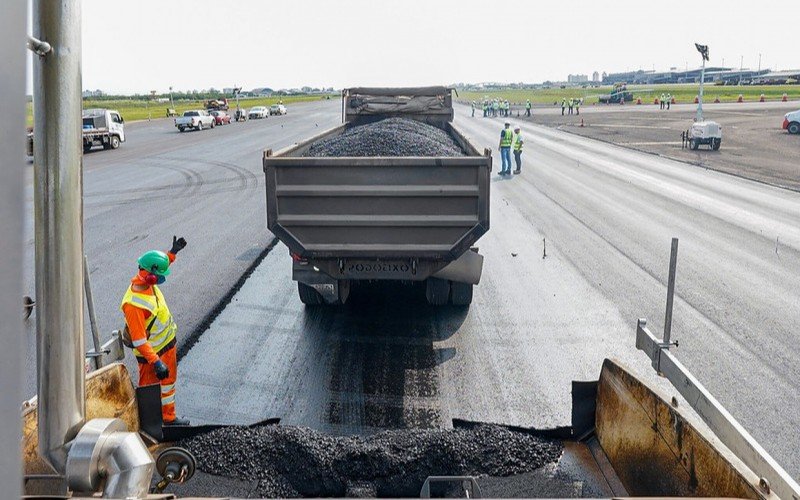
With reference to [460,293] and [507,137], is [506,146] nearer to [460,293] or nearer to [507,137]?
[507,137]

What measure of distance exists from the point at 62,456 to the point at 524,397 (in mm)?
5380

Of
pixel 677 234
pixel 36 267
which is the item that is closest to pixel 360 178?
pixel 36 267

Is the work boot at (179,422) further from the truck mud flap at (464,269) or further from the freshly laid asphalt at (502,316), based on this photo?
the truck mud flap at (464,269)

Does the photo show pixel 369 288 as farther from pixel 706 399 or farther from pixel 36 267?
pixel 36 267

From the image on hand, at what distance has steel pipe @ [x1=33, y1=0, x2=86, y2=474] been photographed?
72.3 inches

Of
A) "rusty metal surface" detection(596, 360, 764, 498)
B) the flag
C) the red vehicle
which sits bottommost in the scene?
"rusty metal surface" detection(596, 360, 764, 498)

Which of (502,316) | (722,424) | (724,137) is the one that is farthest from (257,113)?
(722,424)

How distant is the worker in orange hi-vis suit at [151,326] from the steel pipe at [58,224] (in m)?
3.88

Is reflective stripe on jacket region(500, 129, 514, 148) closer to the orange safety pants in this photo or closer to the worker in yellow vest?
the worker in yellow vest

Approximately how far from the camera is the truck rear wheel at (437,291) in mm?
9227

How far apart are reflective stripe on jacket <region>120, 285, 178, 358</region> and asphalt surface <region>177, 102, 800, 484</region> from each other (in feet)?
2.82

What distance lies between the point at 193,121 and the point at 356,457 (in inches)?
1832

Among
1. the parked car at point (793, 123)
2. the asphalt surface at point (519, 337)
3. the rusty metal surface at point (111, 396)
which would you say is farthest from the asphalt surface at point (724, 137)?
the rusty metal surface at point (111, 396)

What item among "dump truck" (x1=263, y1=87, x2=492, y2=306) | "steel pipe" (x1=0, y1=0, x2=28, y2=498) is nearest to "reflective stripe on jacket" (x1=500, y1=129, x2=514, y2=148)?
"dump truck" (x1=263, y1=87, x2=492, y2=306)
